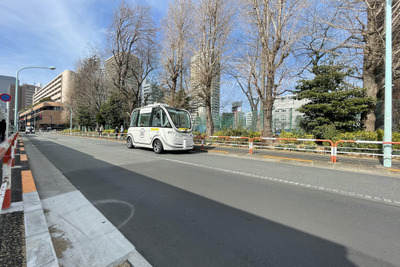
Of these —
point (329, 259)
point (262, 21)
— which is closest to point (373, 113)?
point (262, 21)

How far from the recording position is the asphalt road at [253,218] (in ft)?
7.50

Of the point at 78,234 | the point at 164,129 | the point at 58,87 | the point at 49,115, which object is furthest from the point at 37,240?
the point at 58,87

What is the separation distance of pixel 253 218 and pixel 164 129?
27.5ft

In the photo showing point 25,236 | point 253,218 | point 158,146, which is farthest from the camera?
point 158,146

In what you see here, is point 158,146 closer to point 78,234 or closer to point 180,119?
point 180,119

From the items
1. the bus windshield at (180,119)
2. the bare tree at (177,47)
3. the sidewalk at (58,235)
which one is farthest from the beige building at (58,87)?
the sidewalk at (58,235)

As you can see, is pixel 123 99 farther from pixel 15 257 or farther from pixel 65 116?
pixel 65 116

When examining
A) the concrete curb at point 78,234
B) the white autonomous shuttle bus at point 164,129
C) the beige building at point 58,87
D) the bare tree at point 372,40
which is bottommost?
the concrete curb at point 78,234

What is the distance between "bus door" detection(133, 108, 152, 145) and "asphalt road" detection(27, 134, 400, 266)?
257 inches

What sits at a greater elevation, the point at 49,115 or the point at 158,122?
the point at 49,115

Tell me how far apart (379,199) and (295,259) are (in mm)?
3306

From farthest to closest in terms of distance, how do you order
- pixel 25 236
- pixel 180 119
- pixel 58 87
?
pixel 58 87, pixel 180 119, pixel 25 236

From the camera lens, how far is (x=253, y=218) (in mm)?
3199

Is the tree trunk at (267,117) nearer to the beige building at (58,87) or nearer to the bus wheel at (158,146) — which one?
the bus wheel at (158,146)
